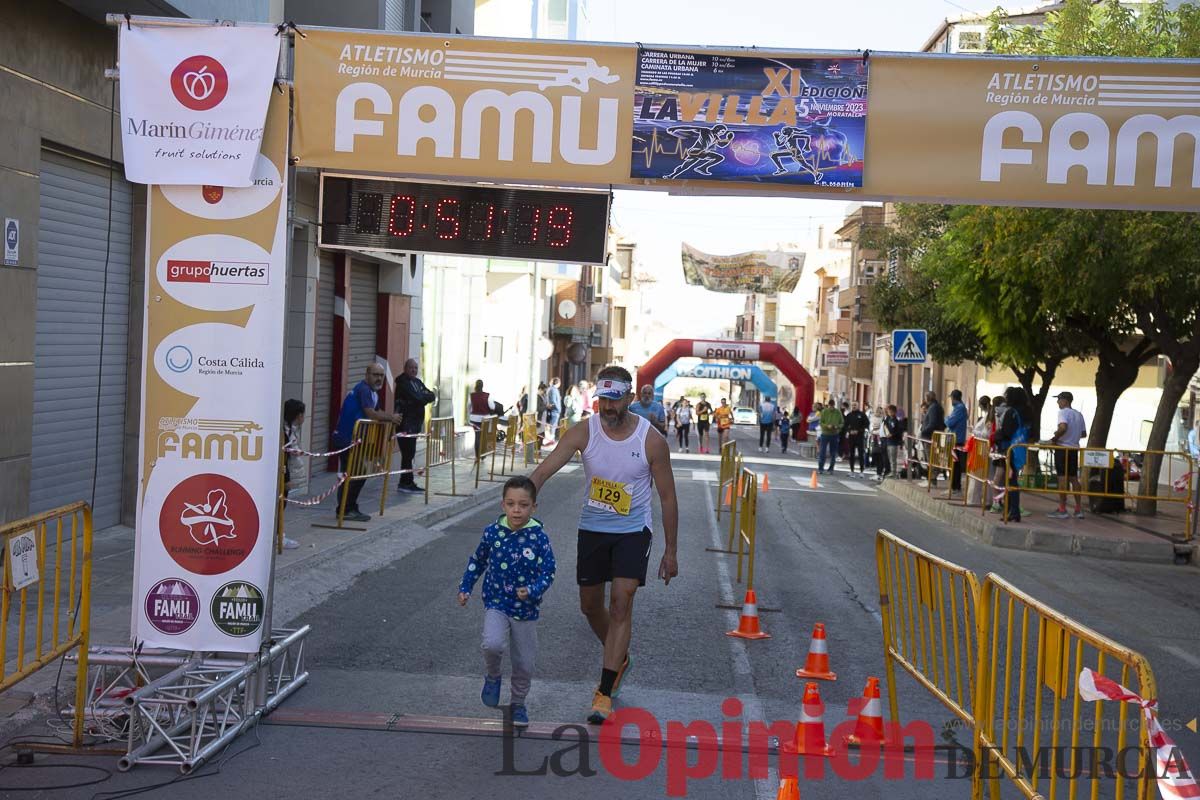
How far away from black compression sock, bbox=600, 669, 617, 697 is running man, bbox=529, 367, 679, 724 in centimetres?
8

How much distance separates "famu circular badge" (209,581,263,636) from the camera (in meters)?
6.83

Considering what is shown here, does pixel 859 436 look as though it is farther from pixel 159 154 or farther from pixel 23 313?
pixel 159 154

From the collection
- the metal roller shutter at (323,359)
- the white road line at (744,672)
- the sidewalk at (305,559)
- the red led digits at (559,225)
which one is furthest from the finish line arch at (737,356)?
the red led digits at (559,225)

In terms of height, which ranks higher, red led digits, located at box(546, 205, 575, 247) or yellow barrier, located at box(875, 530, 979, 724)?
red led digits, located at box(546, 205, 575, 247)

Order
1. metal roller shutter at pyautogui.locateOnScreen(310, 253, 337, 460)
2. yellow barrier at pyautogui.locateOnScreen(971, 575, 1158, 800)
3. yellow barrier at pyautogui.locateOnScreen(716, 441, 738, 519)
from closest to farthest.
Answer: yellow barrier at pyautogui.locateOnScreen(971, 575, 1158, 800) → yellow barrier at pyautogui.locateOnScreen(716, 441, 738, 519) → metal roller shutter at pyautogui.locateOnScreen(310, 253, 337, 460)

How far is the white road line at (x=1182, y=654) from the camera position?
9.41 m

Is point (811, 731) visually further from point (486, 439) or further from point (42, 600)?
point (486, 439)

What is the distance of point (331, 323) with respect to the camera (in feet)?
68.9

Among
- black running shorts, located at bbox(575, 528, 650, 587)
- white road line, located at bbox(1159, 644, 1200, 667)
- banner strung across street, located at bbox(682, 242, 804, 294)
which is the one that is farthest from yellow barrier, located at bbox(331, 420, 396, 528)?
banner strung across street, located at bbox(682, 242, 804, 294)

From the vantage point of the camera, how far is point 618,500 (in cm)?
712

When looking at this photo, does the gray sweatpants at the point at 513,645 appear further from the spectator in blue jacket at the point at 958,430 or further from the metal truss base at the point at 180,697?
the spectator in blue jacket at the point at 958,430

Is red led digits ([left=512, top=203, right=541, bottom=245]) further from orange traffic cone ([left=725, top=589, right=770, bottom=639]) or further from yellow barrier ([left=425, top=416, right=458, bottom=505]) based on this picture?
yellow barrier ([left=425, top=416, right=458, bottom=505])

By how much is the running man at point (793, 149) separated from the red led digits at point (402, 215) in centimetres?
245

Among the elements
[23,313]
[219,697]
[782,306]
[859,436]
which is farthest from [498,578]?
[782,306]
